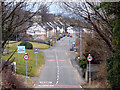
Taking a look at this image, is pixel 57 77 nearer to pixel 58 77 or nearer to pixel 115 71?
pixel 58 77

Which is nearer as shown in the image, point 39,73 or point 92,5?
point 92,5

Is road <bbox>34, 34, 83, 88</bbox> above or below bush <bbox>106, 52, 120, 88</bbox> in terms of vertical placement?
below

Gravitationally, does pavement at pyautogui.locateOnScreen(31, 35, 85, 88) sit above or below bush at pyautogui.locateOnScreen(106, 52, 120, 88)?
below

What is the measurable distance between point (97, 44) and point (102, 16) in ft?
19.3

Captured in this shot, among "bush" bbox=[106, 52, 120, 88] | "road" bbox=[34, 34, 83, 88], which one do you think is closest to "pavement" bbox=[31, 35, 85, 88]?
"road" bbox=[34, 34, 83, 88]

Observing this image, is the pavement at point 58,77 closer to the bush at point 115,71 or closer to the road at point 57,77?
the road at point 57,77

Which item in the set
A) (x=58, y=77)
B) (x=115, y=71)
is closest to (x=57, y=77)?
(x=58, y=77)

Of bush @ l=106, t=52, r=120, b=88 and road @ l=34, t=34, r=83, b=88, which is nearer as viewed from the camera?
bush @ l=106, t=52, r=120, b=88

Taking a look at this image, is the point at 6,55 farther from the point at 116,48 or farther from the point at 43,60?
the point at 116,48

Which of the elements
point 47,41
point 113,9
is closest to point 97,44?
point 113,9

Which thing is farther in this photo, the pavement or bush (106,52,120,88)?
the pavement

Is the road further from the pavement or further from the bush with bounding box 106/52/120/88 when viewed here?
the bush with bounding box 106/52/120/88

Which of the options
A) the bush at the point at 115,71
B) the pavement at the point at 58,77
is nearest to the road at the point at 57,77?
the pavement at the point at 58,77

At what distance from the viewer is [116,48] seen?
1015cm
